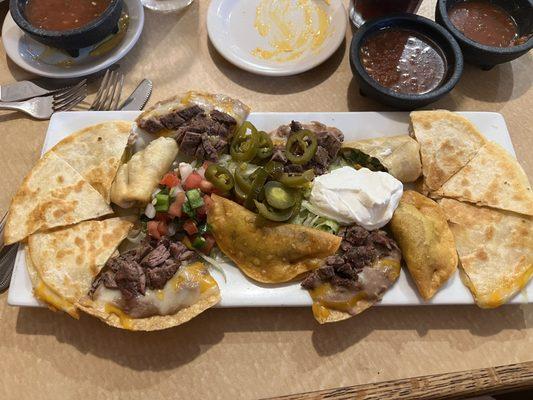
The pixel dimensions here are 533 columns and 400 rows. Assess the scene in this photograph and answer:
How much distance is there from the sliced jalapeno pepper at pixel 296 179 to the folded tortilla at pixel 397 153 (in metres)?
0.48

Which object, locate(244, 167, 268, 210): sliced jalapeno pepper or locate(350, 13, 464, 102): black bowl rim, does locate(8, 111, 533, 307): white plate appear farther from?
locate(244, 167, 268, 210): sliced jalapeno pepper

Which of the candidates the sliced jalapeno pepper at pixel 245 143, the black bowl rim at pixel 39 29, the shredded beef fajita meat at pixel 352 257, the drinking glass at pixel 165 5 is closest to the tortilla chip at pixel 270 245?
the shredded beef fajita meat at pixel 352 257

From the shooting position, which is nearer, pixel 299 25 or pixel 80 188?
pixel 80 188

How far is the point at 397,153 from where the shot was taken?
3.01 m

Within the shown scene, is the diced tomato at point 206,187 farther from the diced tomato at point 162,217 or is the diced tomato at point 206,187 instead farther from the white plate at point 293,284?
the white plate at point 293,284

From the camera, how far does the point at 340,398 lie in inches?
96.4

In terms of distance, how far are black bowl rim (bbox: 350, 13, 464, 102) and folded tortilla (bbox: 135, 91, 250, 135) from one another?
2.99 feet

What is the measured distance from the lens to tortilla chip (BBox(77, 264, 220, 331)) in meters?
2.57

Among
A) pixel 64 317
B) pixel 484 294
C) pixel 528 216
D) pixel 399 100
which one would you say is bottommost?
pixel 64 317

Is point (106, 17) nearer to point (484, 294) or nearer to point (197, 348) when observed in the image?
point (197, 348)

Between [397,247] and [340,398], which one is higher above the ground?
[397,247]

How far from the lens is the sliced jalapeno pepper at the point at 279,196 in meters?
2.69

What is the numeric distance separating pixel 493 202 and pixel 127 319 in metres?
2.36

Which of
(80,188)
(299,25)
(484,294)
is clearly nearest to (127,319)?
(80,188)
